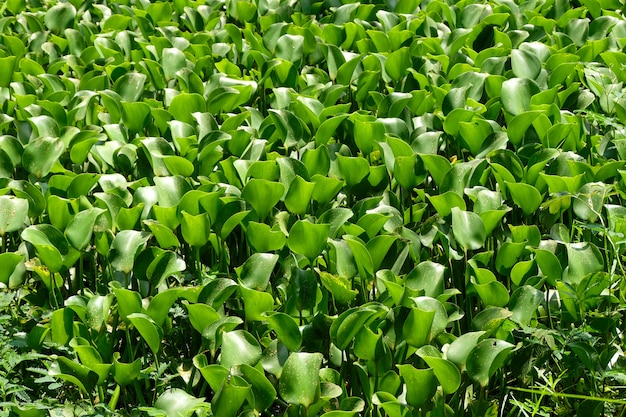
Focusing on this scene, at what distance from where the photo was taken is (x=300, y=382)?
2.16 meters

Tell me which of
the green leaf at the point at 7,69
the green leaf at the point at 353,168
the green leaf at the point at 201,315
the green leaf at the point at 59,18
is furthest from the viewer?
the green leaf at the point at 59,18

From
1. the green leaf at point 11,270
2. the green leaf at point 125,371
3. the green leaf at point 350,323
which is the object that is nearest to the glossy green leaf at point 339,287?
the green leaf at point 350,323

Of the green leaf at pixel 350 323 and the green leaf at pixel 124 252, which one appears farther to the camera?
the green leaf at pixel 124 252

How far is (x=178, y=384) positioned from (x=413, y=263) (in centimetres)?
78

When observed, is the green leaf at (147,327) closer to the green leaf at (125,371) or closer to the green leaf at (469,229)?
the green leaf at (125,371)

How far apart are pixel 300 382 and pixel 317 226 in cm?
49

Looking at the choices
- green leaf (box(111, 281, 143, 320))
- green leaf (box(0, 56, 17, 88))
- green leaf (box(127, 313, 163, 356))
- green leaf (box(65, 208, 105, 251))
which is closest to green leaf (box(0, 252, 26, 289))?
green leaf (box(65, 208, 105, 251))

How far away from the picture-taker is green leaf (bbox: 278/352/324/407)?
2158 millimetres

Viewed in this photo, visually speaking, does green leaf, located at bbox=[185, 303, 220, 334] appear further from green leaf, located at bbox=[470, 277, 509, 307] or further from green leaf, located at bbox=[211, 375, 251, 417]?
green leaf, located at bbox=[470, 277, 509, 307]

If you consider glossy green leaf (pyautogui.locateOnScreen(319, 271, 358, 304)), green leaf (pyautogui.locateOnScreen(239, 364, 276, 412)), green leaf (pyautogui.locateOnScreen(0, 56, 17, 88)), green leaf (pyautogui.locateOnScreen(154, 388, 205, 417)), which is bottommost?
green leaf (pyautogui.locateOnScreen(154, 388, 205, 417))

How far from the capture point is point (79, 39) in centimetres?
406

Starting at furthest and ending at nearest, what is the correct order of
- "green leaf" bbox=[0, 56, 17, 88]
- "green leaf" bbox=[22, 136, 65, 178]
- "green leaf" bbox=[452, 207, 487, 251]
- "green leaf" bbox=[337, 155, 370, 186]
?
"green leaf" bbox=[0, 56, 17, 88]
"green leaf" bbox=[22, 136, 65, 178]
"green leaf" bbox=[337, 155, 370, 186]
"green leaf" bbox=[452, 207, 487, 251]

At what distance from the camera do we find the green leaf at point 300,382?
2.16 meters

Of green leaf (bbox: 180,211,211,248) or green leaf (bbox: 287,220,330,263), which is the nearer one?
green leaf (bbox: 287,220,330,263)
